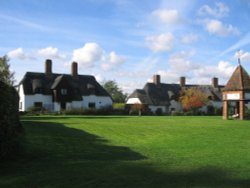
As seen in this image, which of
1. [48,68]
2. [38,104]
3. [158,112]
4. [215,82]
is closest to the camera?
[38,104]

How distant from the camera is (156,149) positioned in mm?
14758

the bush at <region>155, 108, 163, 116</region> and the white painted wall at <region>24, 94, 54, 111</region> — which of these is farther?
the bush at <region>155, 108, 163, 116</region>

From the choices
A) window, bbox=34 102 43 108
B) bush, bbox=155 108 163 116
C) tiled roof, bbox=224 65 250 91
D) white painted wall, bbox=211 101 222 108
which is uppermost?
tiled roof, bbox=224 65 250 91

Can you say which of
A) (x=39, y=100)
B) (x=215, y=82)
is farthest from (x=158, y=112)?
(x=39, y=100)

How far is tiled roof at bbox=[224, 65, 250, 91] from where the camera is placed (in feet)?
141

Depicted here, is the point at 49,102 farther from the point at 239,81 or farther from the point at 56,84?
the point at 239,81

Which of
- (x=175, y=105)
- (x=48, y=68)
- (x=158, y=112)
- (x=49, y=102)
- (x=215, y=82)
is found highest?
(x=48, y=68)

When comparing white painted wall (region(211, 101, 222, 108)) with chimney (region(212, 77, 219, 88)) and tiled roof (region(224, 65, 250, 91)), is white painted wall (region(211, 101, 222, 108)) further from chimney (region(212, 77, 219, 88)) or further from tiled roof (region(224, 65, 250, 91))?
tiled roof (region(224, 65, 250, 91))

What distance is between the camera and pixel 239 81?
43469mm

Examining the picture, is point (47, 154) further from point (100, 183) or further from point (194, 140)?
point (194, 140)

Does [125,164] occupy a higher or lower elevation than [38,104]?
lower

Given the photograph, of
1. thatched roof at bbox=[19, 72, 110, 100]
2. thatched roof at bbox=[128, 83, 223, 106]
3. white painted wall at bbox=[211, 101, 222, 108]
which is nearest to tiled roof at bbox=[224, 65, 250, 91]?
thatched roof at bbox=[19, 72, 110, 100]

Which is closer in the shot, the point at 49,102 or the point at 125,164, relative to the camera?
the point at 125,164

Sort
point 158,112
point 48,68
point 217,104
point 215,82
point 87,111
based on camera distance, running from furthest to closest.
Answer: point 215,82 → point 217,104 → point 158,112 → point 48,68 → point 87,111
